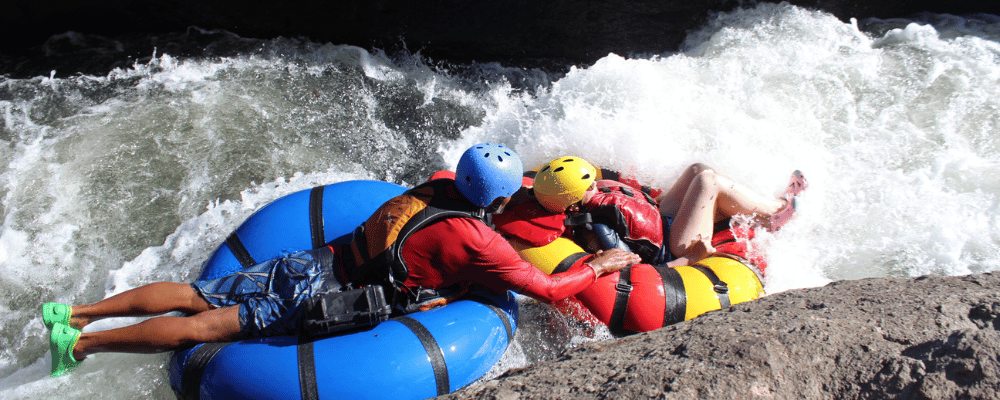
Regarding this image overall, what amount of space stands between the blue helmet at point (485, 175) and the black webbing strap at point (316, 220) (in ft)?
3.58

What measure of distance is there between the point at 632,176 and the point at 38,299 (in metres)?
4.66

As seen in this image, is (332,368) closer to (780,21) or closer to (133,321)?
(133,321)

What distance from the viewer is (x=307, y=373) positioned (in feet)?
8.89

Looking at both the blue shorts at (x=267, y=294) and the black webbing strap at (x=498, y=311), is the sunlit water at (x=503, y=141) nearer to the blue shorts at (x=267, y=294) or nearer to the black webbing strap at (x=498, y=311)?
the black webbing strap at (x=498, y=311)

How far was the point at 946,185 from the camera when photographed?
5156 millimetres

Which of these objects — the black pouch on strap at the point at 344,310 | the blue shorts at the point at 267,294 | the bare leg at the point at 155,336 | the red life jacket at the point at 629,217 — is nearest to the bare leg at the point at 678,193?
the red life jacket at the point at 629,217

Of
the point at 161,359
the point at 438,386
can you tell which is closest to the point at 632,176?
the point at 438,386

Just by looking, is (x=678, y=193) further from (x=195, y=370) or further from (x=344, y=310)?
(x=195, y=370)

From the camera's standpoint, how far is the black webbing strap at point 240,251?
336 cm

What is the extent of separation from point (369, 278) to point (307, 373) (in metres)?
0.60

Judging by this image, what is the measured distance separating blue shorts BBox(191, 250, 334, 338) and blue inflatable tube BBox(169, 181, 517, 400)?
95 mm

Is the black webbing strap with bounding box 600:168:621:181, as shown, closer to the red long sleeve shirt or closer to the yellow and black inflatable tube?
the yellow and black inflatable tube

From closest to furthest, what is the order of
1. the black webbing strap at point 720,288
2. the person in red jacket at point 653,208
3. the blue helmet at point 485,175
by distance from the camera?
the blue helmet at point 485,175, the black webbing strap at point 720,288, the person in red jacket at point 653,208

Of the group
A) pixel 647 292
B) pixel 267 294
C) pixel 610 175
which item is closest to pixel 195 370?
pixel 267 294
